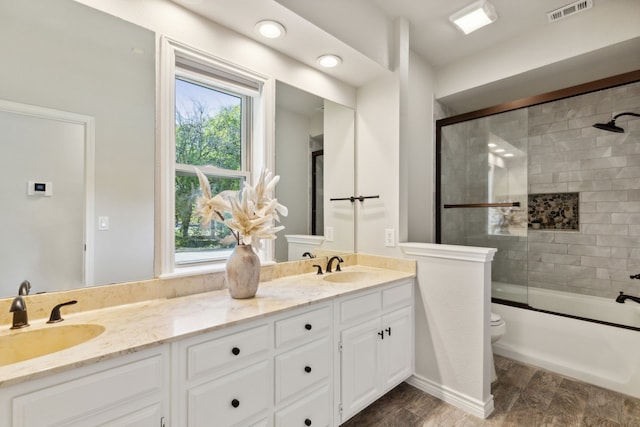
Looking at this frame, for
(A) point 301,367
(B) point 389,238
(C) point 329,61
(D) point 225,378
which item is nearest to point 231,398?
(D) point 225,378

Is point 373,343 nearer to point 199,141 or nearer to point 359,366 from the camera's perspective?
point 359,366

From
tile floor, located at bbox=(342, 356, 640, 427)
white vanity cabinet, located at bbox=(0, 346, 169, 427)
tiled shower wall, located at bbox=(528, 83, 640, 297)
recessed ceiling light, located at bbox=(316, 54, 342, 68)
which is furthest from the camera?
tiled shower wall, located at bbox=(528, 83, 640, 297)

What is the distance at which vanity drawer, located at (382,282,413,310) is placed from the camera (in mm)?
1946

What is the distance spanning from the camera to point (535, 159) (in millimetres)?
3482

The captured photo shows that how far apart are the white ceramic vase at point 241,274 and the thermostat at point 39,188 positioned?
0.80 meters

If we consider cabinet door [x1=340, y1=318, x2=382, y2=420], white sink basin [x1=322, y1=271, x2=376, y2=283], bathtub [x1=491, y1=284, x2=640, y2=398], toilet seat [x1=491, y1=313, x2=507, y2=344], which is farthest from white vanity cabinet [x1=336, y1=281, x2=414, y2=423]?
bathtub [x1=491, y1=284, x2=640, y2=398]

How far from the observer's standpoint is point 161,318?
47.4 inches

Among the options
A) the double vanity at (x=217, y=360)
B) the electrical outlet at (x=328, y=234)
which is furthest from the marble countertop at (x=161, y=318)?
the electrical outlet at (x=328, y=234)

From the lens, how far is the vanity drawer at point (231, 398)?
43.2 inches

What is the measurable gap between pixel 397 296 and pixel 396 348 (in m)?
0.35

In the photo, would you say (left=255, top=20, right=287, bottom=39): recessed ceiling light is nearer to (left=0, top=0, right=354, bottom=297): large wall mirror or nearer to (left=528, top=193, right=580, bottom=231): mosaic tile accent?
(left=0, top=0, right=354, bottom=297): large wall mirror

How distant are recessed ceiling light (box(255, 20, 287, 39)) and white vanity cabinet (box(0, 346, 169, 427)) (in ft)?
5.66

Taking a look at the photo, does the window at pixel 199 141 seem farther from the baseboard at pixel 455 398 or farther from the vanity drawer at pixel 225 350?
the baseboard at pixel 455 398

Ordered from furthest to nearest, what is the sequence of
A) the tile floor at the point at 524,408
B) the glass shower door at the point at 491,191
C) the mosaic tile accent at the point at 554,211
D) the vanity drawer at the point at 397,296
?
the mosaic tile accent at the point at 554,211, the glass shower door at the point at 491,191, the vanity drawer at the point at 397,296, the tile floor at the point at 524,408
